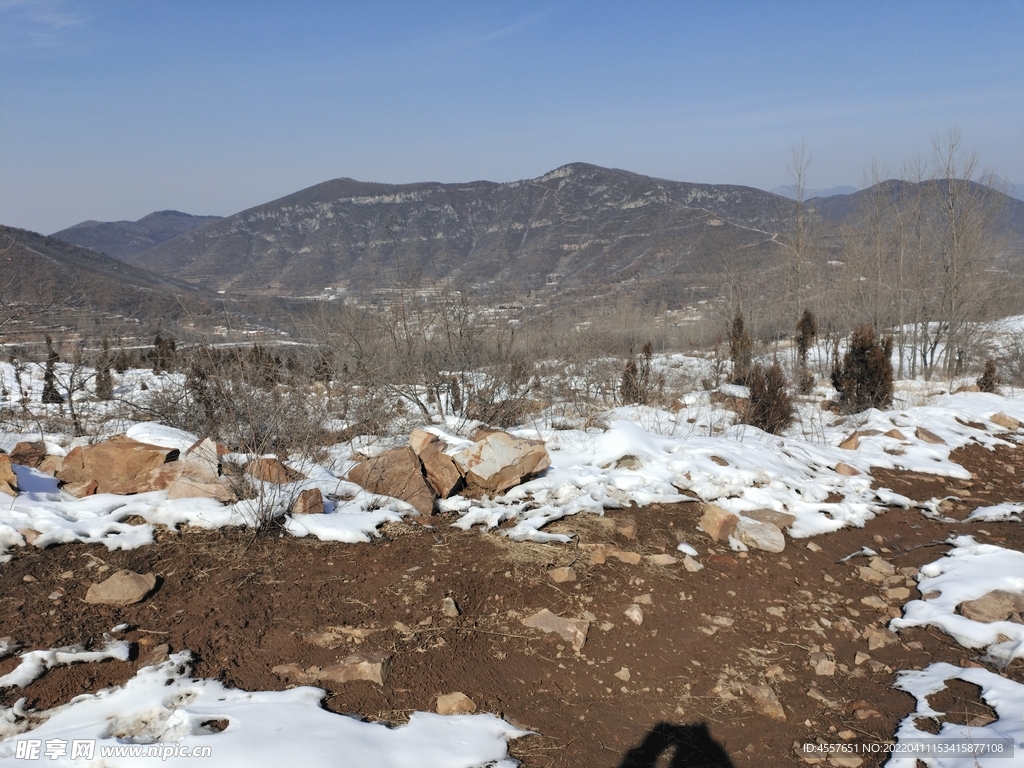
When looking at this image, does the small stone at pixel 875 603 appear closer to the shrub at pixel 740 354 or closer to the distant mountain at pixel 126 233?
the shrub at pixel 740 354

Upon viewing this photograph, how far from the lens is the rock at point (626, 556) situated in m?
4.23

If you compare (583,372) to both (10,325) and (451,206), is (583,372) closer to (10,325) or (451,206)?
(10,325)

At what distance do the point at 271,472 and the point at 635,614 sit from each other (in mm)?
3034

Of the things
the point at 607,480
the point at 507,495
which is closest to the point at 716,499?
the point at 607,480

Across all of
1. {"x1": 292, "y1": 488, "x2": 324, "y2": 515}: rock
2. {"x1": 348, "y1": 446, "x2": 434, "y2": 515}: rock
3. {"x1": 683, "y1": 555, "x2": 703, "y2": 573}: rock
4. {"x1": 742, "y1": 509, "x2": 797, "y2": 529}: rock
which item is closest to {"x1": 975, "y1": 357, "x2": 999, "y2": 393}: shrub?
{"x1": 742, "y1": 509, "x2": 797, "y2": 529}: rock

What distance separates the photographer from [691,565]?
4.28 meters

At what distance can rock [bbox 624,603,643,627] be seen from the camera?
3.61 m

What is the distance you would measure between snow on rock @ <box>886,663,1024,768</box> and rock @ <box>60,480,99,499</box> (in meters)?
5.42

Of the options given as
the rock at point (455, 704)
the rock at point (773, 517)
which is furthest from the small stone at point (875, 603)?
the rock at point (455, 704)

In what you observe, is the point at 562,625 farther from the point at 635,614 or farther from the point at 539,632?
the point at 635,614

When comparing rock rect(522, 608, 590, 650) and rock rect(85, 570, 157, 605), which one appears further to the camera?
rock rect(522, 608, 590, 650)

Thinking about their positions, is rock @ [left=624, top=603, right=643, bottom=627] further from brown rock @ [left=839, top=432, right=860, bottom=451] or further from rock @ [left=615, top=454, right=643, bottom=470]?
brown rock @ [left=839, top=432, right=860, bottom=451]

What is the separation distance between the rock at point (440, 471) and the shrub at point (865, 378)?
11211 millimetres

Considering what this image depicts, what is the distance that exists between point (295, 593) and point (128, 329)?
1348 cm
